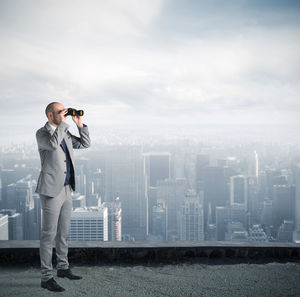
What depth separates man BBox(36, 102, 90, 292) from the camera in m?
1.99

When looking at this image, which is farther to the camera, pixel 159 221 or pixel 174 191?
pixel 174 191

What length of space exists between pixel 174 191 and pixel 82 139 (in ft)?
187

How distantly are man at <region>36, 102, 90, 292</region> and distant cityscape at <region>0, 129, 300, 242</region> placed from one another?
62.9 feet

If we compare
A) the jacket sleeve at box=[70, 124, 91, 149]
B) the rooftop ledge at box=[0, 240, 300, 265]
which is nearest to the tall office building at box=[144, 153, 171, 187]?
the rooftop ledge at box=[0, 240, 300, 265]

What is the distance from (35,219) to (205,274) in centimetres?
2991

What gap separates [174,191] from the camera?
5853 centimetres

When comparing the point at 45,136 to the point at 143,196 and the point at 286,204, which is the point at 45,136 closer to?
the point at 286,204

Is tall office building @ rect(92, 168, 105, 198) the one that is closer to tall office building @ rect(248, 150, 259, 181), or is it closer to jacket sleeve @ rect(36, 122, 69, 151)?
tall office building @ rect(248, 150, 259, 181)

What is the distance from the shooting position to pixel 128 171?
61094 mm

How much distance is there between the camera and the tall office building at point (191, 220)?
46.0 meters

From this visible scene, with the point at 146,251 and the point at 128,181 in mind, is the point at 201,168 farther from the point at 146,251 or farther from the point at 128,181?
the point at 146,251

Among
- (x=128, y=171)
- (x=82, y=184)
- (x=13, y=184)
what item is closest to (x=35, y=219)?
(x=13, y=184)

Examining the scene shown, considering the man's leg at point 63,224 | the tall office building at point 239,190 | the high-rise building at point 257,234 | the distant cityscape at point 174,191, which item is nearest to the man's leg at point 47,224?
the man's leg at point 63,224

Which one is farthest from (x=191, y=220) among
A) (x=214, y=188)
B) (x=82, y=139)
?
(x=82, y=139)
